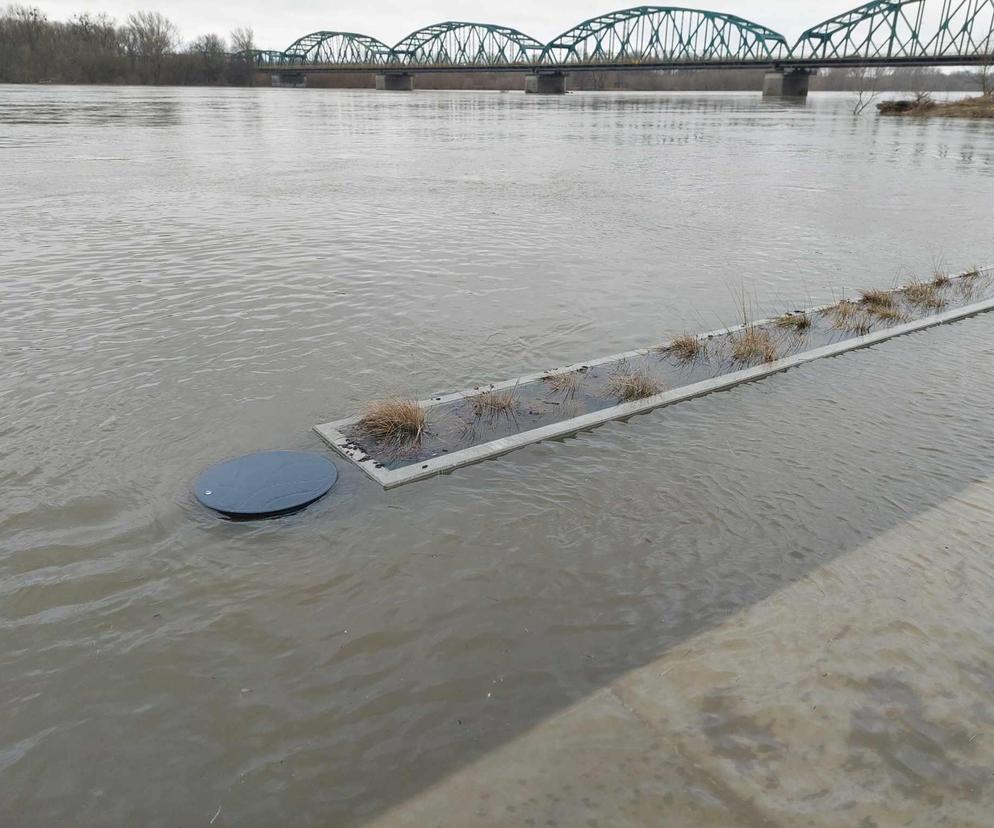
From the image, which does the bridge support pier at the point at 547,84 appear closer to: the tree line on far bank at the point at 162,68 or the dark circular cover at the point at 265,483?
the tree line on far bank at the point at 162,68

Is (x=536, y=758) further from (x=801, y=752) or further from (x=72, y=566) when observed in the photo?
(x=72, y=566)

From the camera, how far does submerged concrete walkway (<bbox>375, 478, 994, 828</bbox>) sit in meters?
2.86

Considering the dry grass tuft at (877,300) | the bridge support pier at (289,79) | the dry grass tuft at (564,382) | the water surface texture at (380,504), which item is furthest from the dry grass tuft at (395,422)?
the bridge support pier at (289,79)

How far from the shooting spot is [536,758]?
10.1ft

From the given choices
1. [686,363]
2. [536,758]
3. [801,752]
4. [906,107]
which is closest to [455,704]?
[536,758]

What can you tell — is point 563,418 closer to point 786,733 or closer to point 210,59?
point 786,733

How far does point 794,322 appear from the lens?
8734mm

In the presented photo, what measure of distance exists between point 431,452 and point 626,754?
9.88ft

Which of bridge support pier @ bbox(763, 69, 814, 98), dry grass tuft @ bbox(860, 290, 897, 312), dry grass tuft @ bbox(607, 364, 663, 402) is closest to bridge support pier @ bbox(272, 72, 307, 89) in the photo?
bridge support pier @ bbox(763, 69, 814, 98)

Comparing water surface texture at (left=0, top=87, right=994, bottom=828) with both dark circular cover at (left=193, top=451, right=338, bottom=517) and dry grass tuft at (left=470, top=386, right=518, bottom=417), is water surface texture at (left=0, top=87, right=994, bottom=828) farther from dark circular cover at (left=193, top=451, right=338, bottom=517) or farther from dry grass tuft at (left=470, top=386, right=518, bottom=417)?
dry grass tuft at (left=470, top=386, right=518, bottom=417)

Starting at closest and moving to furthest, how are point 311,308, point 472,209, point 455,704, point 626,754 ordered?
point 626,754 < point 455,704 < point 311,308 < point 472,209

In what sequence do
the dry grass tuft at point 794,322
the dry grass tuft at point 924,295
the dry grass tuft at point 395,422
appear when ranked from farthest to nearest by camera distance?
the dry grass tuft at point 924,295, the dry grass tuft at point 794,322, the dry grass tuft at point 395,422

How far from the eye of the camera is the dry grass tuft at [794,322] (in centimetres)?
861

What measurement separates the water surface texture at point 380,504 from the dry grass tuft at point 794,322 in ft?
2.12
